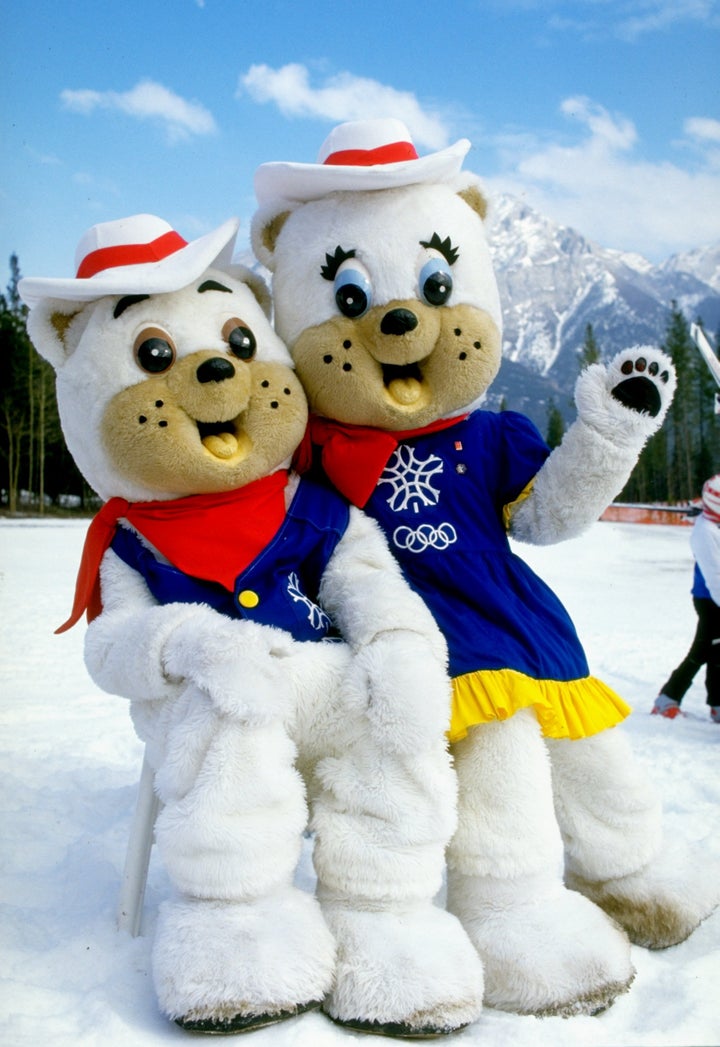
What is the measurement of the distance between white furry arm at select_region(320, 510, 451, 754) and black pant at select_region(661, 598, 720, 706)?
12.6ft

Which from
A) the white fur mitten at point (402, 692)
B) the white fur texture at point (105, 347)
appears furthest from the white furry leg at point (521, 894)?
the white fur texture at point (105, 347)

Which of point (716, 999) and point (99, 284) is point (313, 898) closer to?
point (716, 999)

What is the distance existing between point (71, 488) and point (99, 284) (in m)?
36.6

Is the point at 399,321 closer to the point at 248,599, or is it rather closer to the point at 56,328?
the point at 248,599

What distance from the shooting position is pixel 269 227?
2.65 metres

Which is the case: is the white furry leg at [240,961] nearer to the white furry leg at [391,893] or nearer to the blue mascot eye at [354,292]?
the white furry leg at [391,893]

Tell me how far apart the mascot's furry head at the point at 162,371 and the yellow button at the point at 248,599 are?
28 centimetres

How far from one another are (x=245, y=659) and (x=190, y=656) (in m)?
0.12

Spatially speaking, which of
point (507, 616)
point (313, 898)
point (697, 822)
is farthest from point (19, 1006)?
point (697, 822)

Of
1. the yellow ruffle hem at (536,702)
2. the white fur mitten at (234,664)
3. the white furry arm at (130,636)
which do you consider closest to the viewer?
the white fur mitten at (234,664)

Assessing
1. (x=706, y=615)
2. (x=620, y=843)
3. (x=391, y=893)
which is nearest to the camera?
(x=391, y=893)

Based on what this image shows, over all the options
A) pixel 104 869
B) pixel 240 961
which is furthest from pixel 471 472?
pixel 104 869

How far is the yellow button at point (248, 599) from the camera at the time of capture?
220 cm

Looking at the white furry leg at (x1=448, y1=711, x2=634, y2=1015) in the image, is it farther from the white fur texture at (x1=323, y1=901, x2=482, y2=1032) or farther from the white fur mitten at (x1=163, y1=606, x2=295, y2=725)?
the white fur mitten at (x1=163, y1=606, x2=295, y2=725)
